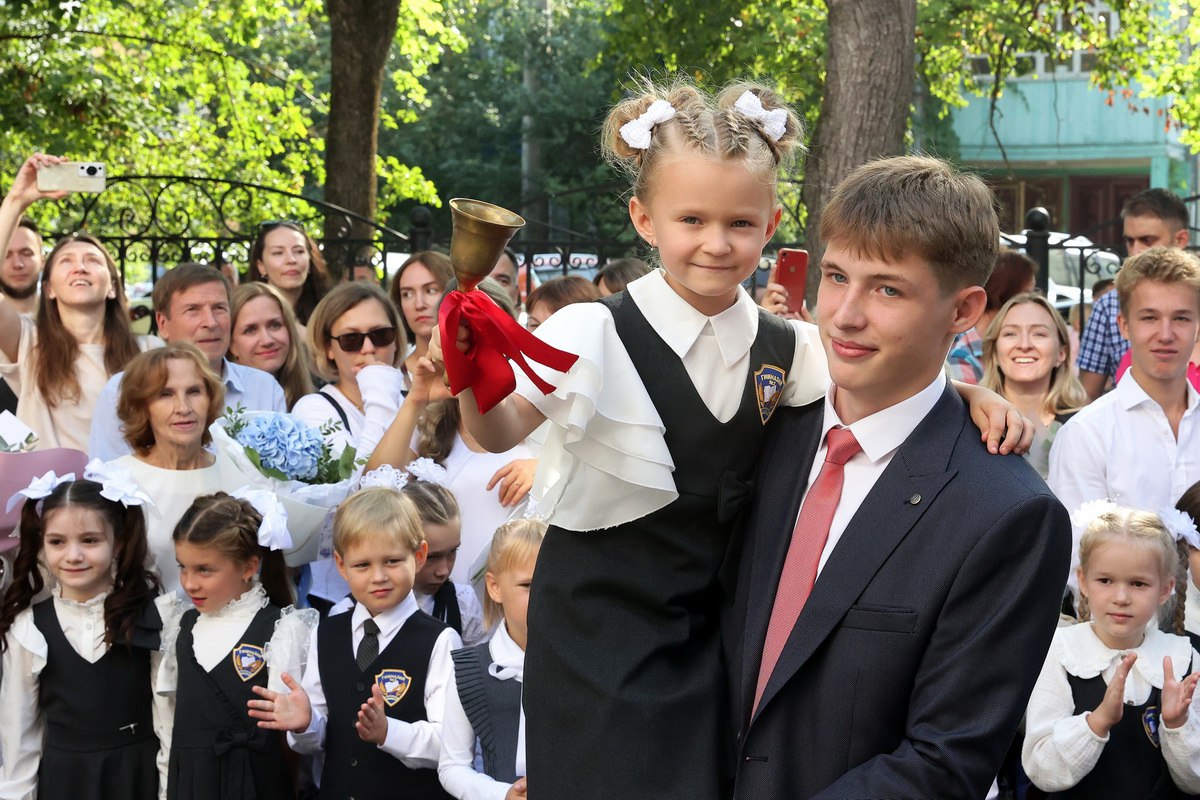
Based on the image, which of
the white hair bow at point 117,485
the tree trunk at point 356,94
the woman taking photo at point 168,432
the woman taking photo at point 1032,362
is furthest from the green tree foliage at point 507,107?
the white hair bow at point 117,485

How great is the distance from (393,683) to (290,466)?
2.72 ft

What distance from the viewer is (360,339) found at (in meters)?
5.30

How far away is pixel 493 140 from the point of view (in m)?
27.8

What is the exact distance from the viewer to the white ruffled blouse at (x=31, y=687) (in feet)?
14.6

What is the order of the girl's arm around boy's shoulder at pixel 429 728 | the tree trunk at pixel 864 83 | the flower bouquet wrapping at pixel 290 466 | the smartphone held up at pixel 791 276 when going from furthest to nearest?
the tree trunk at pixel 864 83
the flower bouquet wrapping at pixel 290 466
the girl's arm around boy's shoulder at pixel 429 728
the smartphone held up at pixel 791 276

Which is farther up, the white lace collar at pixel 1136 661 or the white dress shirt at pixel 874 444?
the white dress shirt at pixel 874 444

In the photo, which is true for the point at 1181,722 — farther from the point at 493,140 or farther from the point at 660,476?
the point at 493,140

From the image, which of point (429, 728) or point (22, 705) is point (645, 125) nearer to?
point (429, 728)

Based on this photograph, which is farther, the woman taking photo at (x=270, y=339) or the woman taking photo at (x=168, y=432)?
the woman taking photo at (x=270, y=339)

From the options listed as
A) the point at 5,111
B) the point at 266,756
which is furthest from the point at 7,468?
the point at 5,111

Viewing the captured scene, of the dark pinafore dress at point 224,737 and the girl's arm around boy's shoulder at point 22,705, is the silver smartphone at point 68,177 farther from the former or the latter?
the dark pinafore dress at point 224,737

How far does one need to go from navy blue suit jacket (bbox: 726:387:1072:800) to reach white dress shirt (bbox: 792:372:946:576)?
27 mm

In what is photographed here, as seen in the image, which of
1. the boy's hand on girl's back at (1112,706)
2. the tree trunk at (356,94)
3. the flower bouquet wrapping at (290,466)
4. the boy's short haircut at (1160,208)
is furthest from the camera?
the tree trunk at (356,94)

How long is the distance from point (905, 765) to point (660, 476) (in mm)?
617
